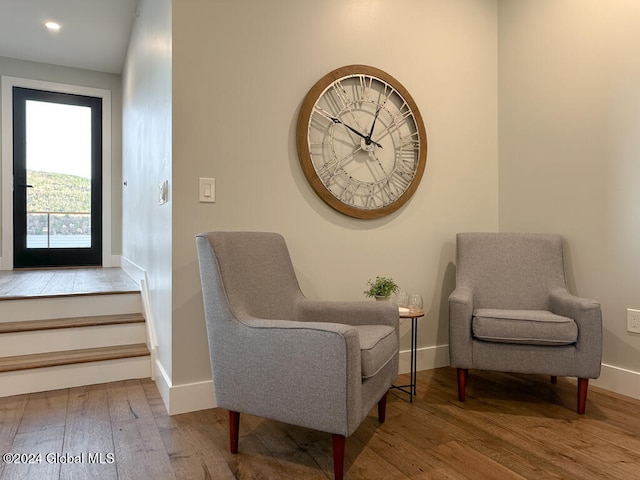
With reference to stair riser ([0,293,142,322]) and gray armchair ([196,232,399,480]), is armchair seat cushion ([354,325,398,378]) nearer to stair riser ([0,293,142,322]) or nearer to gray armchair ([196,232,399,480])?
gray armchair ([196,232,399,480])

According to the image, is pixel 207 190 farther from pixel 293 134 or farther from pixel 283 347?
pixel 283 347

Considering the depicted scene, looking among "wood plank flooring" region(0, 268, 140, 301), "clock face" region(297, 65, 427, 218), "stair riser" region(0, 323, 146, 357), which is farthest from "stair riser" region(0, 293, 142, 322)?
"clock face" region(297, 65, 427, 218)

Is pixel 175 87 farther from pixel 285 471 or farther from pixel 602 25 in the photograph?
pixel 602 25

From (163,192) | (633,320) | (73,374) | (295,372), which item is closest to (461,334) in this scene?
(633,320)

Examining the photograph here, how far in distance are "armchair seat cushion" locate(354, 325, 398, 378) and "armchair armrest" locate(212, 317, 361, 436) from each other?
10 centimetres

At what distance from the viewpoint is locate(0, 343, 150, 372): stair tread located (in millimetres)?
2352

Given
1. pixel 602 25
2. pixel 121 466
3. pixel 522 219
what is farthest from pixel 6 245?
pixel 602 25

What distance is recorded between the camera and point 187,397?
2.13 metres

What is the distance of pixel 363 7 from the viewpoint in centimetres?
265

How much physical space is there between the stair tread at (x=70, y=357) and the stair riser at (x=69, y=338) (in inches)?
1.6

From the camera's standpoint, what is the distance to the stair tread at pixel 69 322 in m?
2.54

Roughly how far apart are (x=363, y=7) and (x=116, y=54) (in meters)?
3.28

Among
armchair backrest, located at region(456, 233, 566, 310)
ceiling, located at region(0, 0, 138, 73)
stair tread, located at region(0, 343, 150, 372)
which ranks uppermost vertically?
ceiling, located at region(0, 0, 138, 73)

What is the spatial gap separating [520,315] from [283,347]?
4.46 ft
